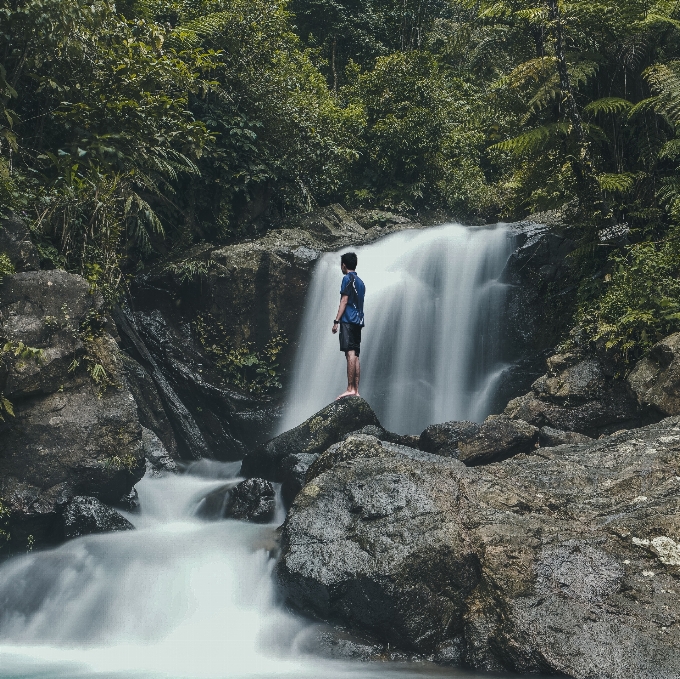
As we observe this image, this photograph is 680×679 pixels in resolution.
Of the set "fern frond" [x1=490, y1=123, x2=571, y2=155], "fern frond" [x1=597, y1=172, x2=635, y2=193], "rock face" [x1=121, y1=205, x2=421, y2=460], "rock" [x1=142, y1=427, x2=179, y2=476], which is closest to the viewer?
"fern frond" [x1=597, y1=172, x2=635, y2=193]

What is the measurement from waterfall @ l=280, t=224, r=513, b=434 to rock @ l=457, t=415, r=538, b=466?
2.80 m

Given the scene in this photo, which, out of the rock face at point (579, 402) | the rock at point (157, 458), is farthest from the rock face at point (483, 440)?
the rock at point (157, 458)

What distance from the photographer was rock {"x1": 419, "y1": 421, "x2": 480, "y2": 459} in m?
7.70

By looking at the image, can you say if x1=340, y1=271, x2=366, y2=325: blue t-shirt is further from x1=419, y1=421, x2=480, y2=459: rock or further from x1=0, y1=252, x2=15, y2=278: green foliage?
x1=0, y1=252, x2=15, y2=278: green foliage

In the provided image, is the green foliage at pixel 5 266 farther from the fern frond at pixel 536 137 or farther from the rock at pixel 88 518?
the fern frond at pixel 536 137

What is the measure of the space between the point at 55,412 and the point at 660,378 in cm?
661

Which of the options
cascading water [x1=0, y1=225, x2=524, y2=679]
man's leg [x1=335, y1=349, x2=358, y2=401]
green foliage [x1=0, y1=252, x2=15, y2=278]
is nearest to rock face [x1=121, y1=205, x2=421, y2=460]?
cascading water [x1=0, y1=225, x2=524, y2=679]

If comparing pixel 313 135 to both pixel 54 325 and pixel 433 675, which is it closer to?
pixel 54 325

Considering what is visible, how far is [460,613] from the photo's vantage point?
5102 mm

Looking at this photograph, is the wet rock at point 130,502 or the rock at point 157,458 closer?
the wet rock at point 130,502

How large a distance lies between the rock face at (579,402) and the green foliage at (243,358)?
4.73m

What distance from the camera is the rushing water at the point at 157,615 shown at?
528cm

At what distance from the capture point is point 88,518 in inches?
299

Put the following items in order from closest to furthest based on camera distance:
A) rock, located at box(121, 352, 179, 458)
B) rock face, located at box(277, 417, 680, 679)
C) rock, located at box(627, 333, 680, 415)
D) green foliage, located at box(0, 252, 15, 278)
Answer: rock face, located at box(277, 417, 680, 679) → rock, located at box(627, 333, 680, 415) → green foliage, located at box(0, 252, 15, 278) → rock, located at box(121, 352, 179, 458)
